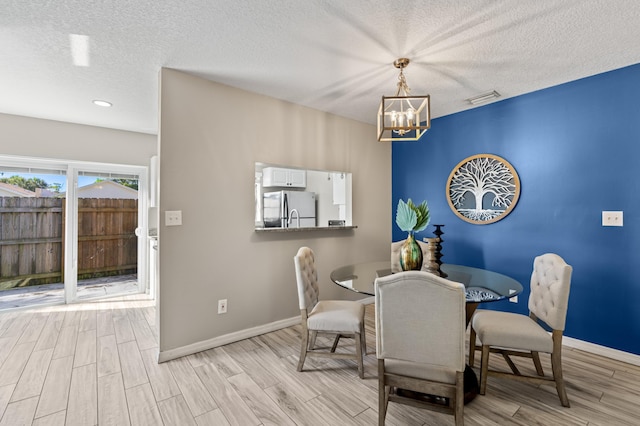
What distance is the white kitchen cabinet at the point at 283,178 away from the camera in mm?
4176

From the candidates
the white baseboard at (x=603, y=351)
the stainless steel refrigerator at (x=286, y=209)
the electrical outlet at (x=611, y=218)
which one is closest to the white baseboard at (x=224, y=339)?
the stainless steel refrigerator at (x=286, y=209)

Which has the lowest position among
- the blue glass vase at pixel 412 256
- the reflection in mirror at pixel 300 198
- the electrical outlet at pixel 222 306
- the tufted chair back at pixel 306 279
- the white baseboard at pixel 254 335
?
the white baseboard at pixel 254 335

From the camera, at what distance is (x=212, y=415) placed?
175cm

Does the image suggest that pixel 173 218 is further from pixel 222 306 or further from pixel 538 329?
pixel 538 329

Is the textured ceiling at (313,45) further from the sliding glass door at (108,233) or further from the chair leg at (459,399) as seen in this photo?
the chair leg at (459,399)

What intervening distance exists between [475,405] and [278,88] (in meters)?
2.98

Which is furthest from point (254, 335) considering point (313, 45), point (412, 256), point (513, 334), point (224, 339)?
point (313, 45)

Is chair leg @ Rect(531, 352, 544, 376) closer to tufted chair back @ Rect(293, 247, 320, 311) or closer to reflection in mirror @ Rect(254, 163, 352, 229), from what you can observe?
tufted chair back @ Rect(293, 247, 320, 311)

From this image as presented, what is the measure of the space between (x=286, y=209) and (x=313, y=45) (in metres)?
2.34

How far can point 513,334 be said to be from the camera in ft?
6.08

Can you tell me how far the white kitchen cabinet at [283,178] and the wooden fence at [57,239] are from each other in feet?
6.61

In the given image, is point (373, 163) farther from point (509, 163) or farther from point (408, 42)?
point (408, 42)

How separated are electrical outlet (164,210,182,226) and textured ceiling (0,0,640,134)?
47.6 inches

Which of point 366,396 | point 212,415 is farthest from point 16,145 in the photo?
point 366,396
